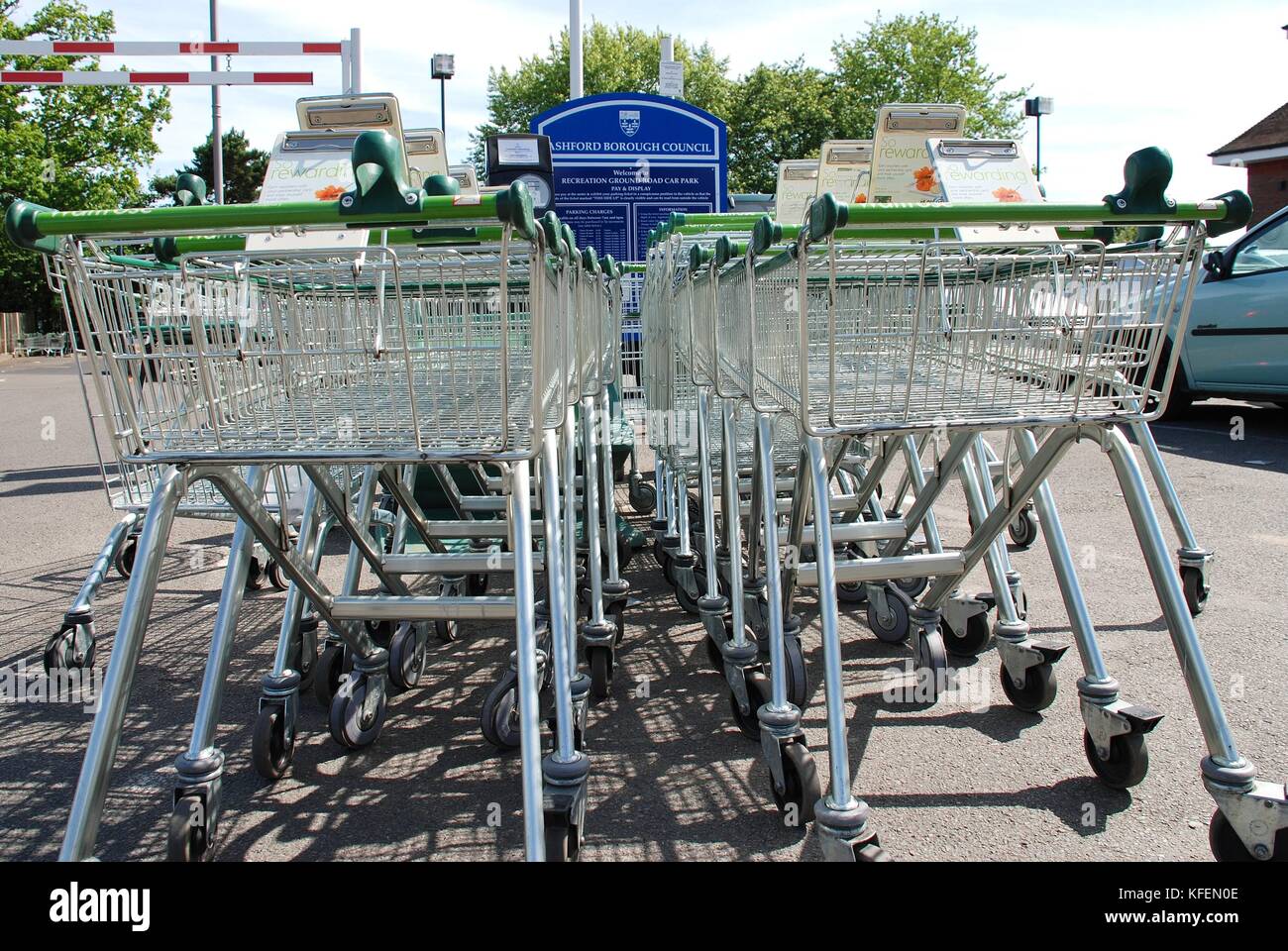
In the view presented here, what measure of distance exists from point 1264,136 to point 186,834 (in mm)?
31029

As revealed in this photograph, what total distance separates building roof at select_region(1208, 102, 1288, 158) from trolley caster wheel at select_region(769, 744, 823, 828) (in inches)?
1115

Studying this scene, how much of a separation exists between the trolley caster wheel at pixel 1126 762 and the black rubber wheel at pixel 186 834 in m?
2.41

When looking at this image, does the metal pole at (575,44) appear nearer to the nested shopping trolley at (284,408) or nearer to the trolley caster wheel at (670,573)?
the trolley caster wheel at (670,573)

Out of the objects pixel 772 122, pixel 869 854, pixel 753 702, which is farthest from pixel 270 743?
pixel 772 122

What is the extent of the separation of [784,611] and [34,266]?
29856 millimetres

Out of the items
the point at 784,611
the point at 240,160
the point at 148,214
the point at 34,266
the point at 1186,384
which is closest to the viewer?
the point at 148,214

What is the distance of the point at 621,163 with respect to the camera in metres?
7.88

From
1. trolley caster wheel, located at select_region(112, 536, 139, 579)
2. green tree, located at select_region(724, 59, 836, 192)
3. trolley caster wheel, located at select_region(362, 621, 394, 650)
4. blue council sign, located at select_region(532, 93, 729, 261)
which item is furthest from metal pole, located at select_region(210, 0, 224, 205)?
green tree, located at select_region(724, 59, 836, 192)

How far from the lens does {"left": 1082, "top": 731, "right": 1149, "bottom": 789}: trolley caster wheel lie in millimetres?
2615

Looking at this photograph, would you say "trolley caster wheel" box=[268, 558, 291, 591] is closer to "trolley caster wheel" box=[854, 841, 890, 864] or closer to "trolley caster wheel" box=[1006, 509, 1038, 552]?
"trolley caster wheel" box=[854, 841, 890, 864]

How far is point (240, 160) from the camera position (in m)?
44.5

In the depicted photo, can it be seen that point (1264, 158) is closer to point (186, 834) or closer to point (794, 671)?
point (794, 671)

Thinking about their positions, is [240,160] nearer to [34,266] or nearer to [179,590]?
[34,266]
